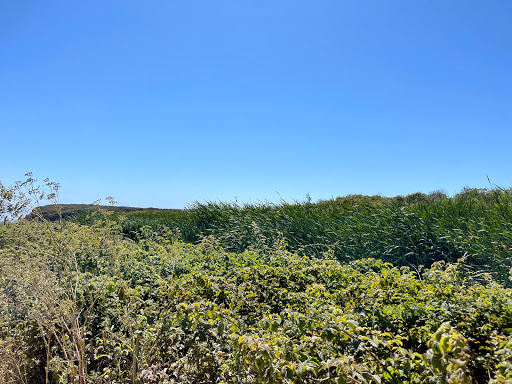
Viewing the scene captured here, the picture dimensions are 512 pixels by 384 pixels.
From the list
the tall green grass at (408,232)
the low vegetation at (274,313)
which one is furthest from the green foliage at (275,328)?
the tall green grass at (408,232)

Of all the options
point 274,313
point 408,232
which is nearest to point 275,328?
point 274,313

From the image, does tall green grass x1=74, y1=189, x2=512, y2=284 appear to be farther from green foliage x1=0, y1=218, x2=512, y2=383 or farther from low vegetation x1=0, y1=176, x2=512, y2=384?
green foliage x1=0, y1=218, x2=512, y2=383

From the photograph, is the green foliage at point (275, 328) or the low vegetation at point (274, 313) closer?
the green foliage at point (275, 328)

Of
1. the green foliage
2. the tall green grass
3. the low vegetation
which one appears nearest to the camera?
the green foliage

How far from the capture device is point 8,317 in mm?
4035

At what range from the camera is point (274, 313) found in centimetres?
346

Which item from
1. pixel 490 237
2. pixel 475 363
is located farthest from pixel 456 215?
pixel 475 363

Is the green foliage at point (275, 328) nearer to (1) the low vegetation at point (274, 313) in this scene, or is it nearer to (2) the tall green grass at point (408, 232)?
(1) the low vegetation at point (274, 313)

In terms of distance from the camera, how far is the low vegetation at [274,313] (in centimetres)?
213

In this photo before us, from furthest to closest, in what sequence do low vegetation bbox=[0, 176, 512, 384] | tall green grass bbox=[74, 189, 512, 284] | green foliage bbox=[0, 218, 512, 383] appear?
1. tall green grass bbox=[74, 189, 512, 284]
2. low vegetation bbox=[0, 176, 512, 384]
3. green foliage bbox=[0, 218, 512, 383]

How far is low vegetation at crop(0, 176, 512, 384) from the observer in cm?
213

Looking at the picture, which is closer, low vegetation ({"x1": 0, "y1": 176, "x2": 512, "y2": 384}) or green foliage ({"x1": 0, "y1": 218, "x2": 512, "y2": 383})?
green foliage ({"x1": 0, "y1": 218, "x2": 512, "y2": 383})

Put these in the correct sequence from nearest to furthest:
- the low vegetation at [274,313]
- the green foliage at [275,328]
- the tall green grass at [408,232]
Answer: the green foliage at [275,328], the low vegetation at [274,313], the tall green grass at [408,232]


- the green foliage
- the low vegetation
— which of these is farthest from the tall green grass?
the green foliage
